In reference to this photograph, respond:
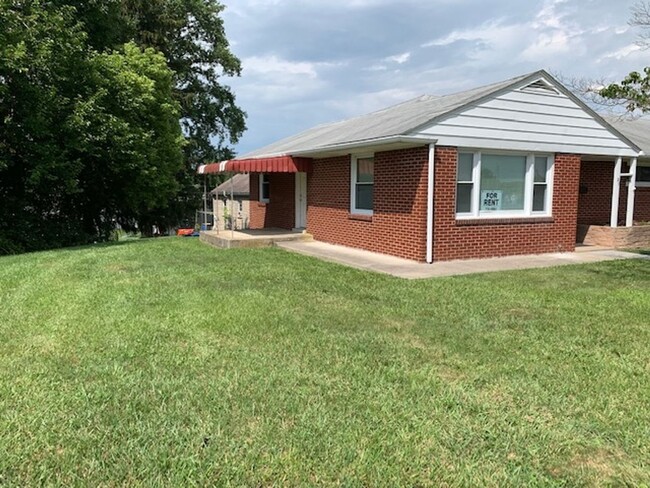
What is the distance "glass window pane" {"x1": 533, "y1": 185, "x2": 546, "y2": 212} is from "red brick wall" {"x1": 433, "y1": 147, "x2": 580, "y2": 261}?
0.77 feet

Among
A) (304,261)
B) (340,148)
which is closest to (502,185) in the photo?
(340,148)

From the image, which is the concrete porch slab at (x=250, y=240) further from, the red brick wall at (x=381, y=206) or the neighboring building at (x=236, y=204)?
the neighboring building at (x=236, y=204)

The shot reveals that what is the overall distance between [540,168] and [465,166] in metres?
2.12

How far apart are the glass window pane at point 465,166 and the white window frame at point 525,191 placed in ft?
0.23

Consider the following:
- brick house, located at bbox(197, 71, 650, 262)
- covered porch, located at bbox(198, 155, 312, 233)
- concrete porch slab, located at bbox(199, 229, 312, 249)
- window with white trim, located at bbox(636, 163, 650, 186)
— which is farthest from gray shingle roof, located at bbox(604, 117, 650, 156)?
concrete porch slab, located at bbox(199, 229, 312, 249)

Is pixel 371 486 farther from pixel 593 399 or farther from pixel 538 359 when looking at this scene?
pixel 538 359

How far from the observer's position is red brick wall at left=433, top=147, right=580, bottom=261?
10.3 meters

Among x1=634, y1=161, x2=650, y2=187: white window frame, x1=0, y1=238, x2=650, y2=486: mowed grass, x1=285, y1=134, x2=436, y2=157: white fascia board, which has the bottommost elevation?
x1=0, y1=238, x2=650, y2=486: mowed grass

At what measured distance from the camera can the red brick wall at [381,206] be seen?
406 inches

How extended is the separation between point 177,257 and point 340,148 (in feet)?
14.6

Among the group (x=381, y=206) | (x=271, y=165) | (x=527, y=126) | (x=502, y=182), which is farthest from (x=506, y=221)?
(x=271, y=165)

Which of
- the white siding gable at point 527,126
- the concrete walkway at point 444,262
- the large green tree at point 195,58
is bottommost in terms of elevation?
the concrete walkway at point 444,262

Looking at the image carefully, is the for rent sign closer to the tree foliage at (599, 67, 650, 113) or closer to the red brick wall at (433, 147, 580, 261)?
the red brick wall at (433, 147, 580, 261)

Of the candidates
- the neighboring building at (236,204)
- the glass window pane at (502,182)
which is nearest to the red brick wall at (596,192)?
the glass window pane at (502,182)
